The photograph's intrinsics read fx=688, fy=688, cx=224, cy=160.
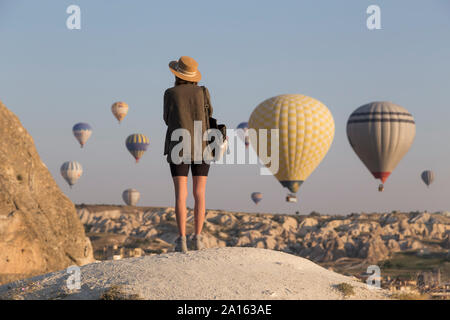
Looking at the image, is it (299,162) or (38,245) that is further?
(299,162)

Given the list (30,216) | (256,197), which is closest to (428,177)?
(256,197)

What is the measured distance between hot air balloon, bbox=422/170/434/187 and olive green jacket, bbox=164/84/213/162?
101m

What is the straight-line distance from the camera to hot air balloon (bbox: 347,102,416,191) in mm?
58500

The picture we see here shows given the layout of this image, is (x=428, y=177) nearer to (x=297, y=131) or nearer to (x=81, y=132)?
(x=81, y=132)

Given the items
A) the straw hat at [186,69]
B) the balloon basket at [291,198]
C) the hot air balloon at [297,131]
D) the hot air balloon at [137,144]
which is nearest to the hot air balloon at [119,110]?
the hot air balloon at [137,144]

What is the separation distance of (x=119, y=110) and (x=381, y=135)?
4544 centimetres

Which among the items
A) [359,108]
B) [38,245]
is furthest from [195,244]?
[359,108]

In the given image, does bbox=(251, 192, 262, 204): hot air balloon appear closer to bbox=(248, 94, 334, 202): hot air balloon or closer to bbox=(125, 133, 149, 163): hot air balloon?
bbox=(125, 133, 149, 163): hot air balloon

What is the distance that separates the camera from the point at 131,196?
406 feet

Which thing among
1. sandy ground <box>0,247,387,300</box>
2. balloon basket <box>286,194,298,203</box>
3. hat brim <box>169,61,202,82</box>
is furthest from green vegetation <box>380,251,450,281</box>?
hat brim <box>169,61,202,82</box>

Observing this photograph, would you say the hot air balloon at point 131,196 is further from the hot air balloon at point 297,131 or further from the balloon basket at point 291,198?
the hot air balloon at point 297,131

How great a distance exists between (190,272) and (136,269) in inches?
34.4
